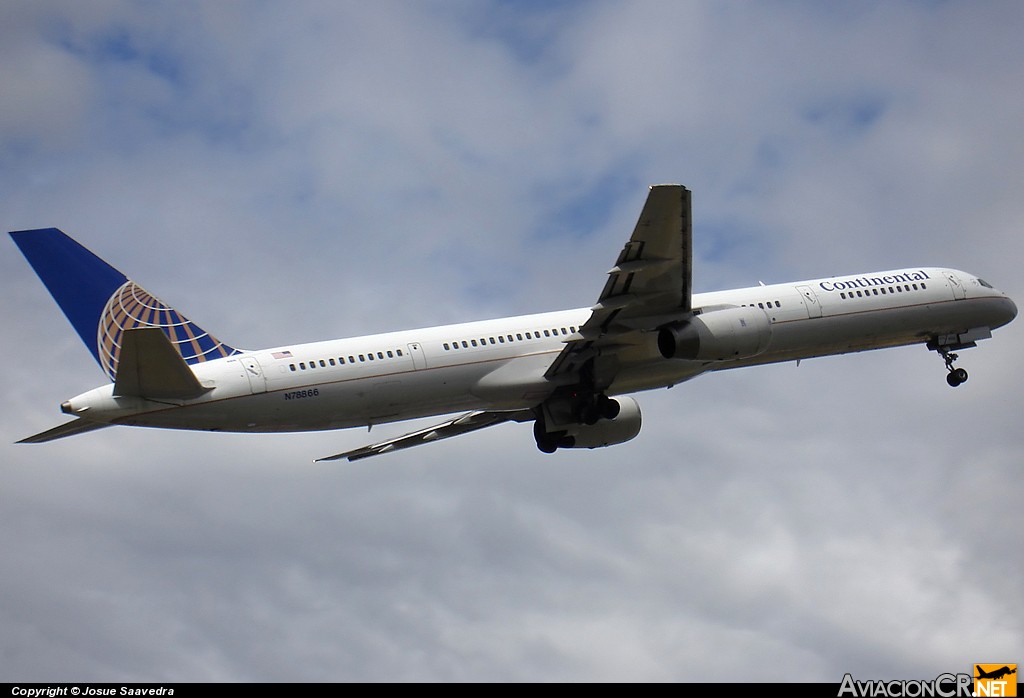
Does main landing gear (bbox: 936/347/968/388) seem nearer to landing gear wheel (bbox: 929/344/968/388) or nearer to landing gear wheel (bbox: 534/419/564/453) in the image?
Answer: landing gear wheel (bbox: 929/344/968/388)

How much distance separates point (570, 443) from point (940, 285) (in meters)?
12.7

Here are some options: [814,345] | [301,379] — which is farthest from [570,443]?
[301,379]

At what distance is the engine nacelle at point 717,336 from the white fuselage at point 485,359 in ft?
4.35

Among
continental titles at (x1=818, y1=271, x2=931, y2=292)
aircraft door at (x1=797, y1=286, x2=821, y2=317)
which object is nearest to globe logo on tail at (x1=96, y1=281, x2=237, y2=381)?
aircraft door at (x1=797, y1=286, x2=821, y2=317)

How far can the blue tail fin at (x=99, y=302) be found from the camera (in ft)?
107

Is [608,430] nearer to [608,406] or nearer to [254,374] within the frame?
[608,406]

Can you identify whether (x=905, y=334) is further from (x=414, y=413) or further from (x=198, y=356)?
(x=198, y=356)

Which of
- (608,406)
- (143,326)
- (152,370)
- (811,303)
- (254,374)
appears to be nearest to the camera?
(152,370)

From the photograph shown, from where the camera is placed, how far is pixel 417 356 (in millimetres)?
34344

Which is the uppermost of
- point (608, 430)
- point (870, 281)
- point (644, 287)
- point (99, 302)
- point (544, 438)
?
point (870, 281)

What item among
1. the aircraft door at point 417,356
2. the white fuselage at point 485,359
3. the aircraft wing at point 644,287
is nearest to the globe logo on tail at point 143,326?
the white fuselage at point 485,359

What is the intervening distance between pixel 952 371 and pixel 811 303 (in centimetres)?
660

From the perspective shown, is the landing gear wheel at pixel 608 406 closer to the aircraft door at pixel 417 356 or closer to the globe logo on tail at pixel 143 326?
the aircraft door at pixel 417 356

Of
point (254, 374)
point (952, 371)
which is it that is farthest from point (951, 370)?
point (254, 374)
